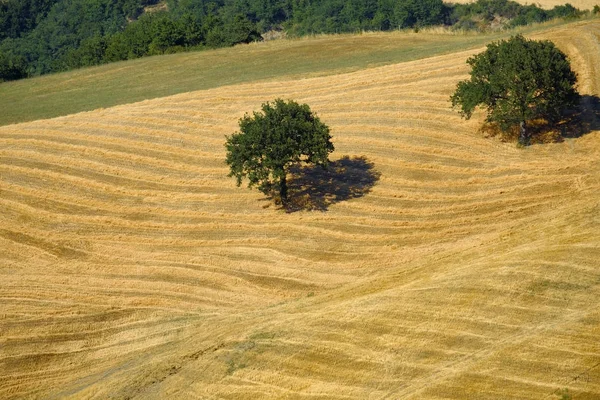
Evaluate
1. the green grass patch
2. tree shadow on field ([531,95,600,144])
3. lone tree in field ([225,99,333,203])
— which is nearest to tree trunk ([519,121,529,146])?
tree shadow on field ([531,95,600,144])

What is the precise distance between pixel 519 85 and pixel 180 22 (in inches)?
3016

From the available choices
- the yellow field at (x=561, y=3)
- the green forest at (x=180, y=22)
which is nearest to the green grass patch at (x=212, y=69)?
the green forest at (x=180, y=22)

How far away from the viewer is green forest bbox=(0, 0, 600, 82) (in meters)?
119

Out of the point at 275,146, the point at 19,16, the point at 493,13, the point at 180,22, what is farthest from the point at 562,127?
the point at 19,16

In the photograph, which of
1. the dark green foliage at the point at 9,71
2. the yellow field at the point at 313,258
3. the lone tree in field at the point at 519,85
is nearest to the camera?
the yellow field at the point at 313,258

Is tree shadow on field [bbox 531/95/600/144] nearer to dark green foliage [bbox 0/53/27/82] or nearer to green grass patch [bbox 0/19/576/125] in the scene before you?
green grass patch [bbox 0/19/576/125]

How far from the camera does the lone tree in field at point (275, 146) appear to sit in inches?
1988

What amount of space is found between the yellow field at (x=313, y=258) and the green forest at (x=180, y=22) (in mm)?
47204

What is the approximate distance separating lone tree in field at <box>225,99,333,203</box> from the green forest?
58.7 metres

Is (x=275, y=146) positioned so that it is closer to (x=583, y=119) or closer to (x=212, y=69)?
(x=583, y=119)

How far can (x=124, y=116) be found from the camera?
68.5 m

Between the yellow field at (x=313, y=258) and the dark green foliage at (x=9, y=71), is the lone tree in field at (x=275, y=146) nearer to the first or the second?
the yellow field at (x=313, y=258)

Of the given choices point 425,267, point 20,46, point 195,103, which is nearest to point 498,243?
point 425,267

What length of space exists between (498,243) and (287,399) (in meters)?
16.7
